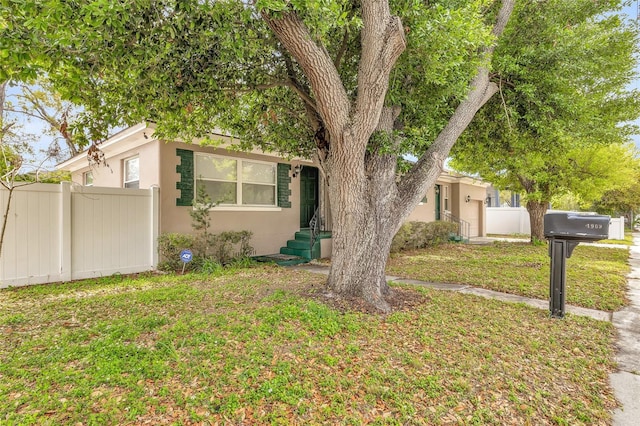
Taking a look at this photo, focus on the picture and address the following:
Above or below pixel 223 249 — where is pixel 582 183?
above

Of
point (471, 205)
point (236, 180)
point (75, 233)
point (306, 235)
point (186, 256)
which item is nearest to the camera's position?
point (75, 233)

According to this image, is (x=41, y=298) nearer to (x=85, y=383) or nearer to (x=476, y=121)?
(x=85, y=383)

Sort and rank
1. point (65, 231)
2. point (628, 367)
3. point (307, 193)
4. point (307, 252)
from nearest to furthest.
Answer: point (628, 367)
point (65, 231)
point (307, 252)
point (307, 193)

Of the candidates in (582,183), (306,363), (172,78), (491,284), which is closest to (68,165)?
(172,78)

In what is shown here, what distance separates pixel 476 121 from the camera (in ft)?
23.8

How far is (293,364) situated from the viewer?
296 centimetres

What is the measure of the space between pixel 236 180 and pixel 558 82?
7.36 meters

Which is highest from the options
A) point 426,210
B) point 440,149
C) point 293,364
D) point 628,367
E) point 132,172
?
point 132,172

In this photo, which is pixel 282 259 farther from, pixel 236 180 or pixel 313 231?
pixel 236 180

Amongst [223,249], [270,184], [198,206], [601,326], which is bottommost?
[601,326]

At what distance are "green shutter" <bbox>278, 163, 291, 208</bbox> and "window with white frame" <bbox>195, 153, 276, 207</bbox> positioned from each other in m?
0.17

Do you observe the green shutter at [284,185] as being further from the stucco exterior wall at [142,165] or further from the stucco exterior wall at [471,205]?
A: the stucco exterior wall at [471,205]

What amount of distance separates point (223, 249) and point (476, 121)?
6.45 metres

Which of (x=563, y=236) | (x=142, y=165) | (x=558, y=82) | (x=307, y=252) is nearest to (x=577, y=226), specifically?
(x=563, y=236)
